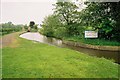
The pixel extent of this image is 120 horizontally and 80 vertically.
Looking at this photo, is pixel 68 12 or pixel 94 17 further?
pixel 68 12

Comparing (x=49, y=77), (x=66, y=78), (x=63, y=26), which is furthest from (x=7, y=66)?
(x=63, y=26)

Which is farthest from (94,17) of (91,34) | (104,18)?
(91,34)

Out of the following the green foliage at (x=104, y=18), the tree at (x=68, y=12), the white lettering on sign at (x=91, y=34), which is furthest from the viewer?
the tree at (x=68, y=12)

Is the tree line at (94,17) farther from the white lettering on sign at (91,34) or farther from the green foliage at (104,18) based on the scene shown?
the white lettering on sign at (91,34)

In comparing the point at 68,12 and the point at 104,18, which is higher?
the point at 68,12

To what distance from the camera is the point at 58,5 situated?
33.1 meters

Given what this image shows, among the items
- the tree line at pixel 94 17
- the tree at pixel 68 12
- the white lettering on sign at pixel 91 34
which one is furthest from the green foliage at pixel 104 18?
the tree at pixel 68 12

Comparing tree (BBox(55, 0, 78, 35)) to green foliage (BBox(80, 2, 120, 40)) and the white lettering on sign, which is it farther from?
the white lettering on sign

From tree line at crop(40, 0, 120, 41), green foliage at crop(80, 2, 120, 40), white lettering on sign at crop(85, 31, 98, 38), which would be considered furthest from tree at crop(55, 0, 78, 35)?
white lettering on sign at crop(85, 31, 98, 38)

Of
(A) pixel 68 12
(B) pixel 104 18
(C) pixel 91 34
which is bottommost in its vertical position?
(C) pixel 91 34

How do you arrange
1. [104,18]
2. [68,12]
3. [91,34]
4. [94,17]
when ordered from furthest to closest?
[68,12]
[94,17]
[91,34]
[104,18]

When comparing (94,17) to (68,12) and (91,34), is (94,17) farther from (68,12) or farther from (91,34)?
(68,12)

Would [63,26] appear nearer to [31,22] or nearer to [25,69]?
[25,69]

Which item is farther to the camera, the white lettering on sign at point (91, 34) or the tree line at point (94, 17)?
the white lettering on sign at point (91, 34)
